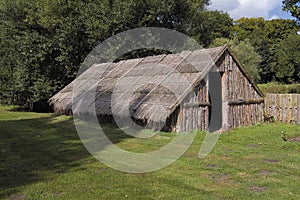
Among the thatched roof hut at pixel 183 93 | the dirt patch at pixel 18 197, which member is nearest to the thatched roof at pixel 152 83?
the thatched roof hut at pixel 183 93

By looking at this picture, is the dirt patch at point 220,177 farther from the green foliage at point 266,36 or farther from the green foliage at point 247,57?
the green foliage at point 266,36

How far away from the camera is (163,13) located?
30734mm

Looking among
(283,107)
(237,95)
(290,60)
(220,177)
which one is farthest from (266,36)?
(220,177)

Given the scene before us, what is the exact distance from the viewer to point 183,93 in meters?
13.7

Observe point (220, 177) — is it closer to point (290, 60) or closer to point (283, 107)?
point (283, 107)

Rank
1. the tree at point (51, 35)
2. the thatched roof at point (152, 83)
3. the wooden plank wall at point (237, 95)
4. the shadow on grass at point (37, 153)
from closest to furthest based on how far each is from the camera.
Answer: the shadow on grass at point (37, 153)
the thatched roof at point (152, 83)
the wooden plank wall at point (237, 95)
the tree at point (51, 35)

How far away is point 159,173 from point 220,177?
1.48 m

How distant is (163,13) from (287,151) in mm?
22420

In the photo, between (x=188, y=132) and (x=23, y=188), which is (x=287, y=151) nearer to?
(x=188, y=132)

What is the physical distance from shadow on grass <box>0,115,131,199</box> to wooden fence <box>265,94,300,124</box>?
321 inches

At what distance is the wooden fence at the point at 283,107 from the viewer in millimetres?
16875

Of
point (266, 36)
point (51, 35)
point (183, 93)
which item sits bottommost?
point (183, 93)

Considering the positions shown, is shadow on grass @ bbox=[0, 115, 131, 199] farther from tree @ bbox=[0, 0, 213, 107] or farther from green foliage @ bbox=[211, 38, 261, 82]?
green foliage @ bbox=[211, 38, 261, 82]

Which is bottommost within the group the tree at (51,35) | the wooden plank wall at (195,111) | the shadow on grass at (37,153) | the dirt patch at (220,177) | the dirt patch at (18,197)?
the dirt patch at (18,197)
